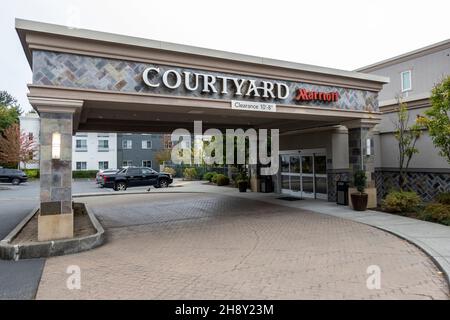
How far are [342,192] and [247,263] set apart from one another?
28.0ft

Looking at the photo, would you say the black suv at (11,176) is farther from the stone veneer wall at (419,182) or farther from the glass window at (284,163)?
the stone veneer wall at (419,182)

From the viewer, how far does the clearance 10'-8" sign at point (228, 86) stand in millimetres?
8772

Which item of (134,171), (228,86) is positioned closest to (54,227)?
(228,86)

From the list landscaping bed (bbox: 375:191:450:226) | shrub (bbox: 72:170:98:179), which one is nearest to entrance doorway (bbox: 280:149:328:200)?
landscaping bed (bbox: 375:191:450:226)

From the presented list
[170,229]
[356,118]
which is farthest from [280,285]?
[356,118]

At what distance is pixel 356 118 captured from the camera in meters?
12.7

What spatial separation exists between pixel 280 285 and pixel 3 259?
5.64 metres


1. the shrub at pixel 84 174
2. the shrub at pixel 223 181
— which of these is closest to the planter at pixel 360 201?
the shrub at pixel 223 181

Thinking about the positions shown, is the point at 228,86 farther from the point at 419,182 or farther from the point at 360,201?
the point at 419,182

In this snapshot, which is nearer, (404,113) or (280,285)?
(280,285)

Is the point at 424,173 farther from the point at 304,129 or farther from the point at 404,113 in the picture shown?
the point at 304,129

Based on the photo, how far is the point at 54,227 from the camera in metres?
7.66

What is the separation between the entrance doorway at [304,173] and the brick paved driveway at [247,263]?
5.43m

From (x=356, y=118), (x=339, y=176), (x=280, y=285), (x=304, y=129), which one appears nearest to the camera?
(x=280, y=285)
